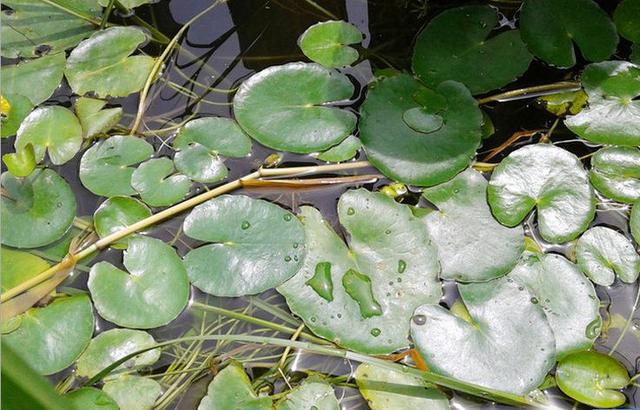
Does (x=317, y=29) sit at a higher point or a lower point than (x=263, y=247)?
higher

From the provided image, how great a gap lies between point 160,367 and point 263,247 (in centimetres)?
36

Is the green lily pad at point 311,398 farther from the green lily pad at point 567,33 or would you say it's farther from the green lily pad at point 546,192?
the green lily pad at point 567,33

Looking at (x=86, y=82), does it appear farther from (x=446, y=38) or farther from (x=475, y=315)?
(x=475, y=315)

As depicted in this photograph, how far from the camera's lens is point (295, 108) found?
5.11 ft

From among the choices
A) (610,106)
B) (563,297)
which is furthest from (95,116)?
(610,106)

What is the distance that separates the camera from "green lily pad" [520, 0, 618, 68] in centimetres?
165

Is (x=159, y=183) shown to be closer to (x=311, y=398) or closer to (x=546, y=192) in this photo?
(x=311, y=398)

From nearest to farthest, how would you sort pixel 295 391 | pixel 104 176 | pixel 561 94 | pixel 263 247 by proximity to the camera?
pixel 295 391, pixel 263 247, pixel 104 176, pixel 561 94

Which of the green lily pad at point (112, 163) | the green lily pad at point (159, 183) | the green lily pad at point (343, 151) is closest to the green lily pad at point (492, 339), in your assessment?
the green lily pad at point (343, 151)

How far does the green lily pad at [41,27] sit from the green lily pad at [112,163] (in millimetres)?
387

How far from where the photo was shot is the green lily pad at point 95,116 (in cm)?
161

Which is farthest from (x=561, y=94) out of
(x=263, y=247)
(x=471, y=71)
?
(x=263, y=247)

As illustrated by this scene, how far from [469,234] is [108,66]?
43.1 inches

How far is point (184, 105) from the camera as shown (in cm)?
168
